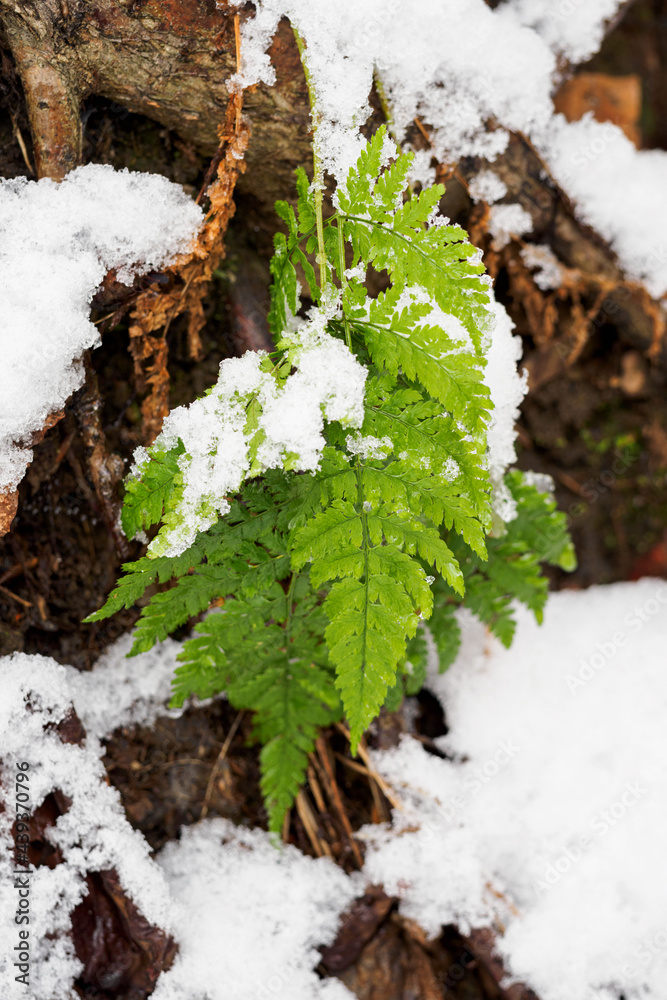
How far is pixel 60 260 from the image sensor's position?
7.11ft

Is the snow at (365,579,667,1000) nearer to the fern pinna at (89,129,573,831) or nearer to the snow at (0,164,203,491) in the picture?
the fern pinna at (89,129,573,831)

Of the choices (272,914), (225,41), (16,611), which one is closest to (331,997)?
(272,914)

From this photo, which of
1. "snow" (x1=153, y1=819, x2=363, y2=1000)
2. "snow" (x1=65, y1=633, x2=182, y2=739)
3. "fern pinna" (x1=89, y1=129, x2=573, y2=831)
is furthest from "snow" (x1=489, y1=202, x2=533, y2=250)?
"snow" (x1=153, y1=819, x2=363, y2=1000)

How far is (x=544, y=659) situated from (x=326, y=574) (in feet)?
5.73

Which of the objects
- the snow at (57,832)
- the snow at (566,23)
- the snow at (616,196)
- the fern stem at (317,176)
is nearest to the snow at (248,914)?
the snow at (57,832)

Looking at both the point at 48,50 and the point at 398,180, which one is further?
the point at 48,50

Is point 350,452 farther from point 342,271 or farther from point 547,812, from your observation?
point 547,812

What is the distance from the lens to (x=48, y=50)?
2188 mm

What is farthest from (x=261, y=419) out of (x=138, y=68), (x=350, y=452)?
(x=138, y=68)

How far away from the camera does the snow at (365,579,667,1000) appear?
2.61 meters

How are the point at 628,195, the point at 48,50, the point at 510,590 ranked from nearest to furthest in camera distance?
the point at 48,50 → the point at 510,590 → the point at 628,195

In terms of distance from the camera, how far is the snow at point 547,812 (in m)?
2.61

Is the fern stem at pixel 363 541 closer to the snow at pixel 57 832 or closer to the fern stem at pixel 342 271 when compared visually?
the fern stem at pixel 342 271

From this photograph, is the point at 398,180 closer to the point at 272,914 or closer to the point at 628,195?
the point at 628,195
